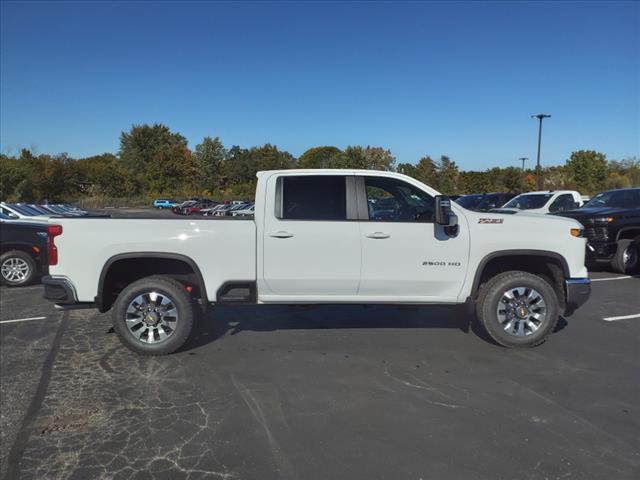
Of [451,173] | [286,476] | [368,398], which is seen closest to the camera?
[286,476]

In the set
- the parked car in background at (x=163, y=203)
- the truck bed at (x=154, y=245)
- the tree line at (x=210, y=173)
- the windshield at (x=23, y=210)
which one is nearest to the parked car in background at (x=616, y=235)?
the truck bed at (x=154, y=245)

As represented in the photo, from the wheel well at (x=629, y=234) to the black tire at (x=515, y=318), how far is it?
5998mm

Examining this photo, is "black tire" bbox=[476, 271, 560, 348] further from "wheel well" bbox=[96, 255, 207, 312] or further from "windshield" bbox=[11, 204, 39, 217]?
"windshield" bbox=[11, 204, 39, 217]

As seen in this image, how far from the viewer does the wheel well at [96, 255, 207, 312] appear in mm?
5086

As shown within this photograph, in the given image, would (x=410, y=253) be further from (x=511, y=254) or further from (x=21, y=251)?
(x=21, y=251)

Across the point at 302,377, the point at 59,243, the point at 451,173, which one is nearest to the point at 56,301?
the point at 59,243

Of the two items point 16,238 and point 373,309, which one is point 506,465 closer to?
point 373,309

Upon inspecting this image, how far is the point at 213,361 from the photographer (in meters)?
4.87

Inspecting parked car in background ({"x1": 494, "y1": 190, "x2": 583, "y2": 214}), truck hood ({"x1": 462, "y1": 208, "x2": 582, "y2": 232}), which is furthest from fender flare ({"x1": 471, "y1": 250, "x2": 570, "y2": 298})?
parked car in background ({"x1": 494, "y1": 190, "x2": 583, "y2": 214})

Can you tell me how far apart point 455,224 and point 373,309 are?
2338 millimetres

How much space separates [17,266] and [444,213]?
8.38 meters

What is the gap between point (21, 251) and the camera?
370 inches

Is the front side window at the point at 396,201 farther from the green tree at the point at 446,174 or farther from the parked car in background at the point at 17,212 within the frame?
the green tree at the point at 446,174

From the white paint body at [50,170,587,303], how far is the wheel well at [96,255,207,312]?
163 millimetres
